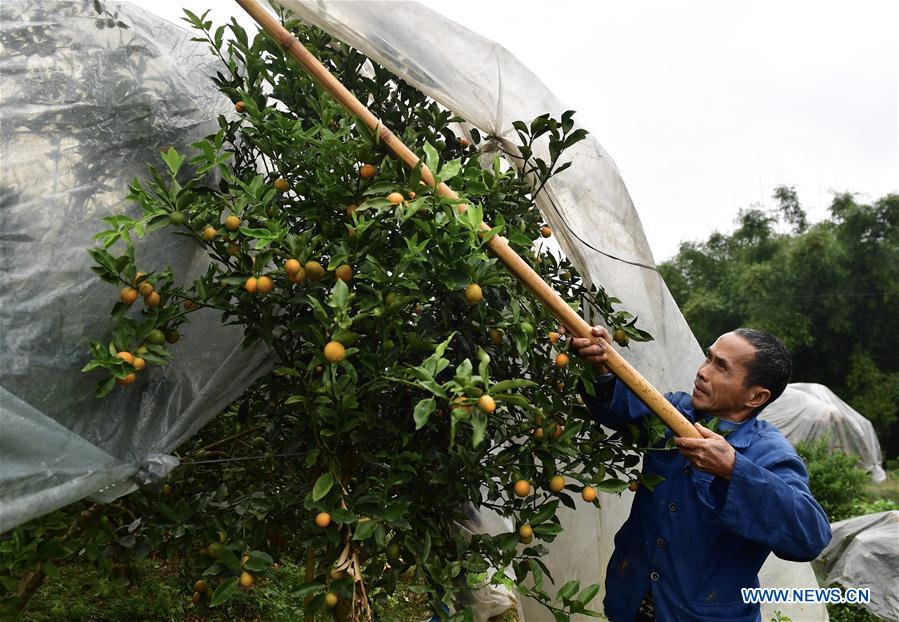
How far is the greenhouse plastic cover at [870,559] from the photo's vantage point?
4.80m

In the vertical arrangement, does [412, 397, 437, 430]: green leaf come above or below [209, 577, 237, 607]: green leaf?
above

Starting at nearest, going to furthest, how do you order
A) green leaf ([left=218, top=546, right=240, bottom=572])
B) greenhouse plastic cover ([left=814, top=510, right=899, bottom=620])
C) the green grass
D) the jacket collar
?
green leaf ([left=218, top=546, right=240, bottom=572]) → the jacket collar → the green grass → greenhouse plastic cover ([left=814, top=510, right=899, bottom=620])

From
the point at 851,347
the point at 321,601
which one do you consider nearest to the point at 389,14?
the point at 321,601

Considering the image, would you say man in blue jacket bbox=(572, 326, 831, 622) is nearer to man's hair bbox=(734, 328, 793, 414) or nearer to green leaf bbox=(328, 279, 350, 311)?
man's hair bbox=(734, 328, 793, 414)

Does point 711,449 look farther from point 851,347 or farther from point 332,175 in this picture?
point 851,347

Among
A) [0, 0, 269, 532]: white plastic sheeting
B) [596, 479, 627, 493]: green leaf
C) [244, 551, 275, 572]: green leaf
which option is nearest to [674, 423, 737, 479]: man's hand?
[596, 479, 627, 493]: green leaf

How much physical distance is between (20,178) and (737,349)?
1808mm

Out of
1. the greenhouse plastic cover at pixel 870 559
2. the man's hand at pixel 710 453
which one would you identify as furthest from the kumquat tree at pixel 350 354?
the greenhouse plastic cover at pixel 870 559

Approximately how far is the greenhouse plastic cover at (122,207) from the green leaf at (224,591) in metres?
0.29

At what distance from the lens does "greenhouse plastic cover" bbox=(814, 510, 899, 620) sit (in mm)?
4805

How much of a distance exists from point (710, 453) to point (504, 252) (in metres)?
0.70

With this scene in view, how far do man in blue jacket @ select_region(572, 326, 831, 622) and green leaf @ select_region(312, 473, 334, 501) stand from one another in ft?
2.30

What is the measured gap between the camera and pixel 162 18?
2.15 m

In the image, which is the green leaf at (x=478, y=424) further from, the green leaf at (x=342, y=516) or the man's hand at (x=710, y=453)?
the man's hand at (x=710, y=453)
